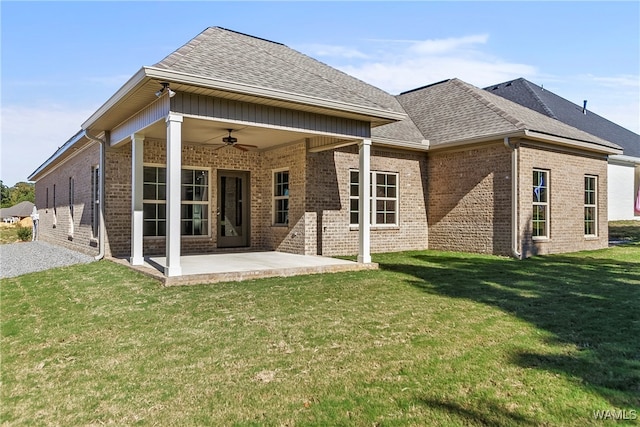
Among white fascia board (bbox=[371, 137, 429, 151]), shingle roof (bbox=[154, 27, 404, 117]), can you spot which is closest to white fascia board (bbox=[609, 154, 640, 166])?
white fascia board (bbox=[371, 137, 429, 151])

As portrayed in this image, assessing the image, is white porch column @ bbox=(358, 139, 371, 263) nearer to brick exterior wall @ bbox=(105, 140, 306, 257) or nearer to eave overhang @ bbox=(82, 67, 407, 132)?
eave overhang @ bbox=(82, 67, 407, 132)

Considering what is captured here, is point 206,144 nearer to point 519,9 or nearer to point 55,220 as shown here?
point 519,9

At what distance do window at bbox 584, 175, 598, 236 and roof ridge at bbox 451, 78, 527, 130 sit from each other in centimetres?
372

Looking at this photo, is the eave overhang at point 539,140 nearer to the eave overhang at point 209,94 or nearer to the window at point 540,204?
the window at point 540,204

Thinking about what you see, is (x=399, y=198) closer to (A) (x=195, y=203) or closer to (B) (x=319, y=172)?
(B) (x=319, y=172)

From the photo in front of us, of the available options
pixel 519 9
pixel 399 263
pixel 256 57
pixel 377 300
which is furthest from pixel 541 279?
pixel 256 57

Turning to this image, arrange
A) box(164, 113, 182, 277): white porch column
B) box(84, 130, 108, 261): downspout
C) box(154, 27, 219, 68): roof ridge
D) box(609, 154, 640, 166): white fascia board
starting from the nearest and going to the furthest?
box(154, 27, 219, 68): roof ridge → box(164, 113, 182, 277): white porch column → box(84, 130, 108, 261): downspout → box(609, 154, 640, 166): white fascia board

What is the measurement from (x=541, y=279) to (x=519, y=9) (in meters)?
5.94

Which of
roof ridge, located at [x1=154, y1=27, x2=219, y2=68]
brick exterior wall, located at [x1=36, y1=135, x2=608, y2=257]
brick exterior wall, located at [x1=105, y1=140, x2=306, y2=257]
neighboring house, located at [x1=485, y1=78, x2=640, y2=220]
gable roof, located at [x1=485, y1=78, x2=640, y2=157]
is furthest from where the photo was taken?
neighboring house, located at [x1=485, y1=78, x2=640, y2=220]

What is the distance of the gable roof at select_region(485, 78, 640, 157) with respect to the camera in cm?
1823

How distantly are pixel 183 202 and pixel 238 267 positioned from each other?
3917 millimetres

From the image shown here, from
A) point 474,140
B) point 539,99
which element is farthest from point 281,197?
point 539,99

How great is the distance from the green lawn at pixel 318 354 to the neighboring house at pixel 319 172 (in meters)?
3.10

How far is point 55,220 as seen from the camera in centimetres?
1645
